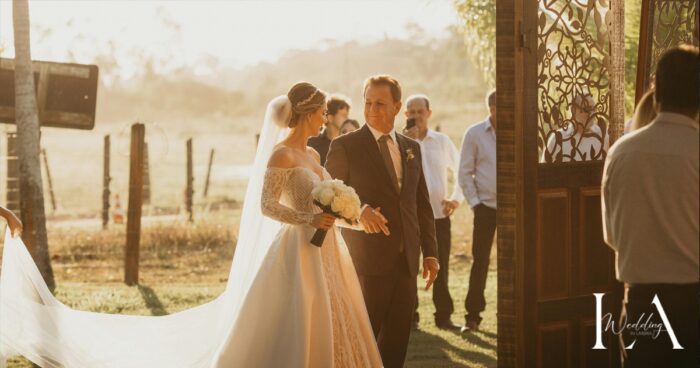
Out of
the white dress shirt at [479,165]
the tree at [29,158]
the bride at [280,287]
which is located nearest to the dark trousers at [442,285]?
the white dress shirt at [479,165]

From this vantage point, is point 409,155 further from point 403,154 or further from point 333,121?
point 333,121

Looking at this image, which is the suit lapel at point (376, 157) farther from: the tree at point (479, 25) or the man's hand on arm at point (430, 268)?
the tree at point (479, 25)

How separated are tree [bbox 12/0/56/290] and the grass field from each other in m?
0.63

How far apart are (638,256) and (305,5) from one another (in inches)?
4421

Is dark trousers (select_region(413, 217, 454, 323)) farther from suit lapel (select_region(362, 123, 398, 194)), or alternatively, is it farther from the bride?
suit lapel (select_region(362, 123, 398, 194))

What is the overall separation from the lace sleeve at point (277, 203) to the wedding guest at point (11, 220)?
1.73m

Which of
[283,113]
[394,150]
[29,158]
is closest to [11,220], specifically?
[283,113]

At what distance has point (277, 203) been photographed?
7859 millimetres

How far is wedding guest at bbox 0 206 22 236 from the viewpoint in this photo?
→ 812 cm

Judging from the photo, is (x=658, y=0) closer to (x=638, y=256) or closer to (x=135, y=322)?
(x=638, y=256)

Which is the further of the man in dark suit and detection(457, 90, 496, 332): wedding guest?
detection(457, 90, 496, 332): wedding guest

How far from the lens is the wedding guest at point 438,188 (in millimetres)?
12102

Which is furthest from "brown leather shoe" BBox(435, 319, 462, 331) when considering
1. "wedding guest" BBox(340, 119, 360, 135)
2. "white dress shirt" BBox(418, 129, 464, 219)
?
"wedding guest" BBox(340, 119, 360, 135)

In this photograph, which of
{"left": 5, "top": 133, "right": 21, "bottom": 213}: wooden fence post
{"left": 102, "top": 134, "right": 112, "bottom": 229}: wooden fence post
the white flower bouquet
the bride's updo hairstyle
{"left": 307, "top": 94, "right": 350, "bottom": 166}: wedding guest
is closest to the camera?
the white flower bouquet
